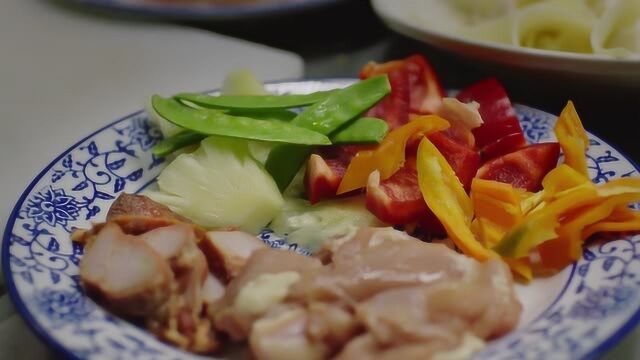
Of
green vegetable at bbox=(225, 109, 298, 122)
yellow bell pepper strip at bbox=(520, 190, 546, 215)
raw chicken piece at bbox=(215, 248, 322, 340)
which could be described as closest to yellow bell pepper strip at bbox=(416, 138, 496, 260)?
yellow bell pepper strip at bbox=(520, 190, 546, 215)

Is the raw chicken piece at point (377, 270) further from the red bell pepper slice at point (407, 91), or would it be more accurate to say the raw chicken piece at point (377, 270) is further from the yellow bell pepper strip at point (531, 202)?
the red bell pepper slice at point (407, 91)

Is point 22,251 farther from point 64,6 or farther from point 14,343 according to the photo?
point 64,6

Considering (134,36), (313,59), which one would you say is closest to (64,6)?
(134,36)

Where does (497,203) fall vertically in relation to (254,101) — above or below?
below

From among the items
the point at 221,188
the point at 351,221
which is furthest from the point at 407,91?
the point at 221,188

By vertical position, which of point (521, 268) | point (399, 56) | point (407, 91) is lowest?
point (521, 268)

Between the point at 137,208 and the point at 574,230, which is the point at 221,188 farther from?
the point at 574,230

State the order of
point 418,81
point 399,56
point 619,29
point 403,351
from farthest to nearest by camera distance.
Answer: point 399,56
point 619,29
point 418,81
point 403,351

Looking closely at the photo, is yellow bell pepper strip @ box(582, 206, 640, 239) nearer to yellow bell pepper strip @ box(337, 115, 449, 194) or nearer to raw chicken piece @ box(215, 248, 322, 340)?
yellow bell pepper strip @ box(337, 115, 449, 194)
